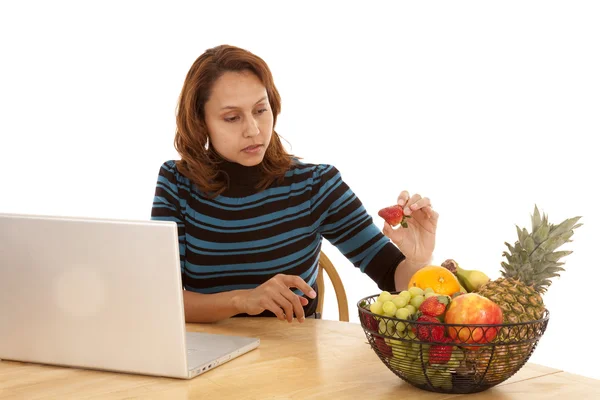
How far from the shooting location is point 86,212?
13.3ft

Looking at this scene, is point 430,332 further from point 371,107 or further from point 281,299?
point 371,107

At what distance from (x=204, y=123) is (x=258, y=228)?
346 millimetres

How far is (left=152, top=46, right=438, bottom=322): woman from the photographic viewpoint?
2.21 metres

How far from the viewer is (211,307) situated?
1.93m

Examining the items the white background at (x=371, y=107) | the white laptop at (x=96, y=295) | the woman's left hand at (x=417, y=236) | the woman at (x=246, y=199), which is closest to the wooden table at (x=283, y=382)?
the white laptop at (x=96, y=295)

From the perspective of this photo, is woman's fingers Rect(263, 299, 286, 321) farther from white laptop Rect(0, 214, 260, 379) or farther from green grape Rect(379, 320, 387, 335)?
green grape Rect(379, 320, 387, 335)

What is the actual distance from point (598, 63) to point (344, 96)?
47.6 inches

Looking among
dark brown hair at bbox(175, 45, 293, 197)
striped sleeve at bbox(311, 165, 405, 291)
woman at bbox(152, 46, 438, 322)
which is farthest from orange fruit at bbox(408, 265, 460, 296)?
dark brown hair at bbox(175, 45, 293, 197)

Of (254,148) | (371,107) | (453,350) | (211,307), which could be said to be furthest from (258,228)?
(371,107)

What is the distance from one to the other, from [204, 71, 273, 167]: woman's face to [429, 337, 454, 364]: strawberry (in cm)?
103

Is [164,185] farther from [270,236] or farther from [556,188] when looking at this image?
[556,188]

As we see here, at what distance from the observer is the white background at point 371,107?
148 inches

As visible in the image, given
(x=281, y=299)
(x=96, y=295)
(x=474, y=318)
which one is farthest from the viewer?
(x=281, y=299)

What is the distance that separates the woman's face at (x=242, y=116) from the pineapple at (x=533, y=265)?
2.92 feet
